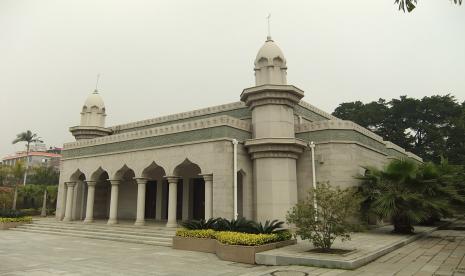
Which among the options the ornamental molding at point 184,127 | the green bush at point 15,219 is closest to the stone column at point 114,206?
the ornamental molding at point 184,127

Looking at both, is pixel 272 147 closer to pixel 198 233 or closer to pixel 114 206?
pixel 198 233

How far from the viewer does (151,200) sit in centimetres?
2491

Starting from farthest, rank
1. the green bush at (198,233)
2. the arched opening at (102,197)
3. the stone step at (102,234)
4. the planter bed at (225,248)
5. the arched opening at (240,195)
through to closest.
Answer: the arched opening at (102,197) → the arched opening at (240,195) → the stone step at (102,234) → the green bush at (198,233) → the planter bed at (225,248)

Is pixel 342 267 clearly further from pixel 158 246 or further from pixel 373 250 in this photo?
pixel 158 246

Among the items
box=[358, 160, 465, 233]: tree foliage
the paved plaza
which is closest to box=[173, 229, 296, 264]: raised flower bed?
the paved plaza

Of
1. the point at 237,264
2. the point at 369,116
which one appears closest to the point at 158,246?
the point at 237,264

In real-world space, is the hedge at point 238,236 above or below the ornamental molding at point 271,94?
below

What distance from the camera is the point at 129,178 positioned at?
25.6 m

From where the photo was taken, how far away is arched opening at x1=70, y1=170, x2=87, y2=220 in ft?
→ 80.5

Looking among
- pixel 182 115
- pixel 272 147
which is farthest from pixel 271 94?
pixel 182 115

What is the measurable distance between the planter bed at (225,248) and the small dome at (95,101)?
17.0 metres

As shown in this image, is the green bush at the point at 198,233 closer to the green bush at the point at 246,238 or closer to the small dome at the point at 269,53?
the green bush at the point at 246,238

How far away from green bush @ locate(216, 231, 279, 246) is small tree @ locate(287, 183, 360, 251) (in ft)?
3.93

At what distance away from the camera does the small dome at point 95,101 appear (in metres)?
27.4
